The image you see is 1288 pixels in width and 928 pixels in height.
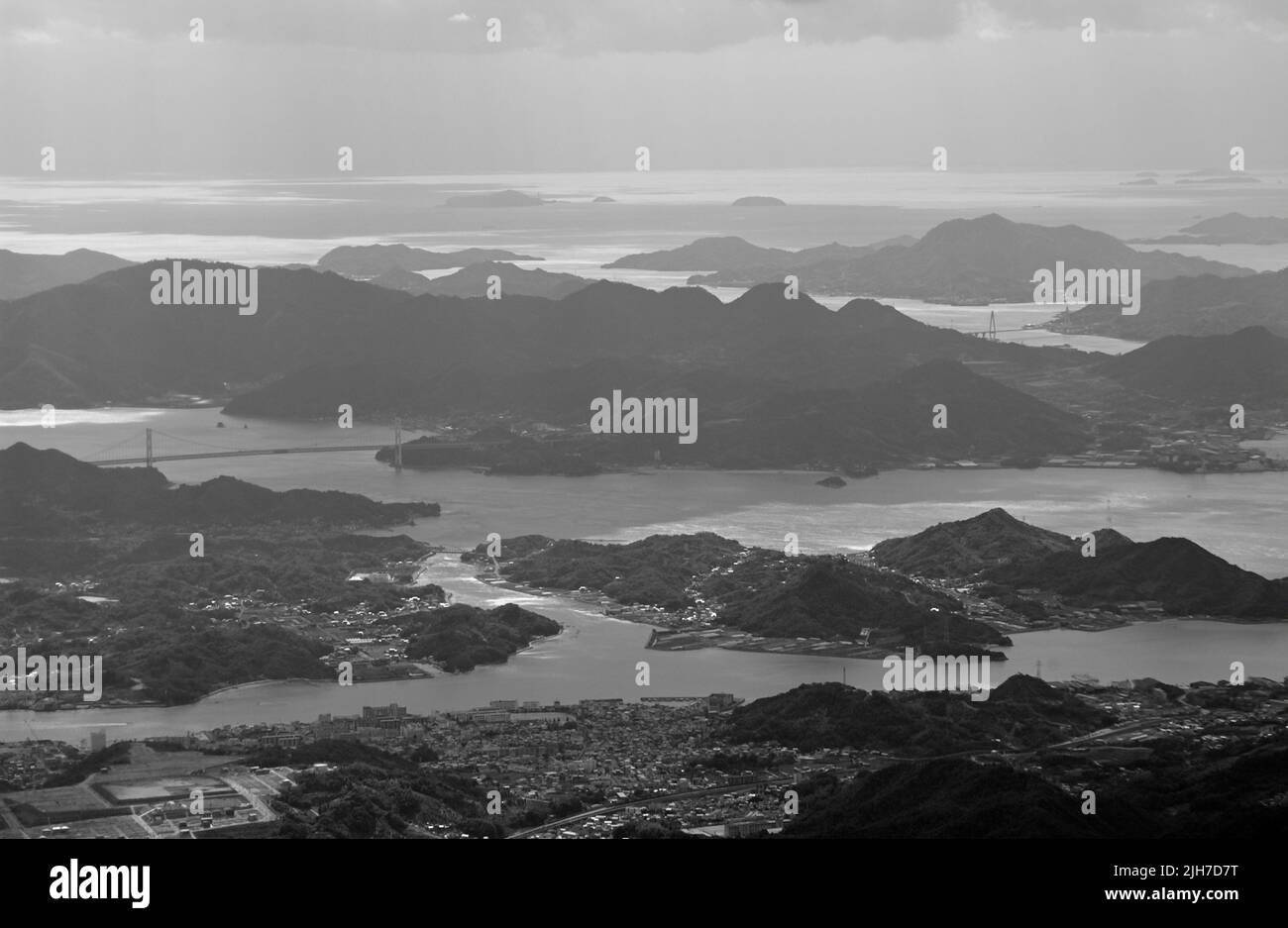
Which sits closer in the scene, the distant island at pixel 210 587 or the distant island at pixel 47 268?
the distant island at pixel 210 587

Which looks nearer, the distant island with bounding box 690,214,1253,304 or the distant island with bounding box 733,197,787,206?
the distant island with bounding box 690,214,1253,304

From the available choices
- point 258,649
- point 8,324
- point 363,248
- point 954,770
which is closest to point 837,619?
point 258,649

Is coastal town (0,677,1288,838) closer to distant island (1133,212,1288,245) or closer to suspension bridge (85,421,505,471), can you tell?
suspension bridge (85,421,505,471)

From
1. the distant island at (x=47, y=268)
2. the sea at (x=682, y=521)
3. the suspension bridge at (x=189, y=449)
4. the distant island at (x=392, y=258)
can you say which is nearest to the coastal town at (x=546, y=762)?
the sea at (x=682, y=521)

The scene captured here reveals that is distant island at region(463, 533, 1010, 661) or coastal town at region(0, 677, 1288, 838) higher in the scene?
distant island at region(463, 533, 1010, 661)

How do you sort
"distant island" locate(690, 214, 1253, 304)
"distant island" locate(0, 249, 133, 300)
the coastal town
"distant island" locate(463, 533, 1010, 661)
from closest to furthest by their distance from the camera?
the coastal town → "distant island" locate(463, 533, 1010, 661) → "distant island" locate(0, 249, 133, 300) → "distant island" locate(690, 214, 1253, 304)

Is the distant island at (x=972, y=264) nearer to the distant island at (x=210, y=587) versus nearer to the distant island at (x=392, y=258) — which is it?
the distant island at (x=392, y=258)

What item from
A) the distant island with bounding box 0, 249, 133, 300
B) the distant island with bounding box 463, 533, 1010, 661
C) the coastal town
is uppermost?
the distant island with bounding box 0, 249, 133, 300

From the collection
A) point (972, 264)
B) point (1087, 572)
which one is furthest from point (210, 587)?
point (972, 264)

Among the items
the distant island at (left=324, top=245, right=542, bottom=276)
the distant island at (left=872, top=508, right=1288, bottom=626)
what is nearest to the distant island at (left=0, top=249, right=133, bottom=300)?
the distant island at (left=324, top=245, right=542, bottom=276)
